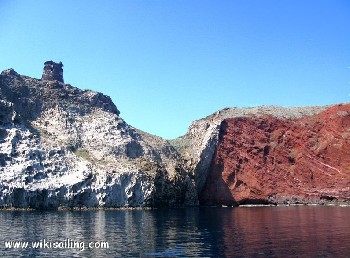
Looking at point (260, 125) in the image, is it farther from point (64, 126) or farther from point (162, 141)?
point (64, 126)

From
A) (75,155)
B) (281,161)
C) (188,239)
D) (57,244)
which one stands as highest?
(75,155)

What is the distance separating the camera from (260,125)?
142 m

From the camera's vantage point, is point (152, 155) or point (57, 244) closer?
point (57, 244)

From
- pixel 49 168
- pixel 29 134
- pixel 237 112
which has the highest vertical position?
pixel 237 112

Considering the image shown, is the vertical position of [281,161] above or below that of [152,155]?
below

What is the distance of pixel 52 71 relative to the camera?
5369 inches

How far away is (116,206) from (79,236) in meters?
55.6

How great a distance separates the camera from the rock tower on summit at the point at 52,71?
444 feet

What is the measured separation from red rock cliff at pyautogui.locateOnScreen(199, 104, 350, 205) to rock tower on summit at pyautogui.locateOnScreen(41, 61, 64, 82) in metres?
56.9

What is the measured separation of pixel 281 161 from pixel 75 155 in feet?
212

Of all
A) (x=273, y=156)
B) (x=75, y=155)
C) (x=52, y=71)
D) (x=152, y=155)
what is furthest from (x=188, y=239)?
(x=52, y=71)

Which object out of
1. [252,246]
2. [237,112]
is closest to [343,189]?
[237,112]

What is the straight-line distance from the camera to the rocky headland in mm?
99250

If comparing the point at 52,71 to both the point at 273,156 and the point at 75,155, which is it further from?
the point at 273,156
